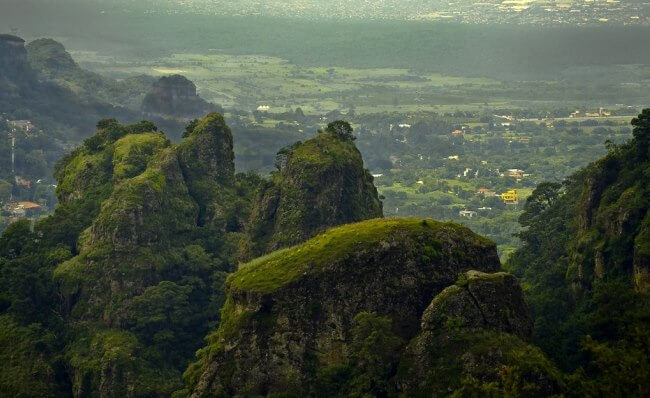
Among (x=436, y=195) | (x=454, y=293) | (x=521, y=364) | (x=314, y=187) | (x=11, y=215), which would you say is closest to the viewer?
(x=521, y=364)

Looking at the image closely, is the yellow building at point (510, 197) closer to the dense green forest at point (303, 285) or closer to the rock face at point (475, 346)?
the dense green forest at point (303, 285)

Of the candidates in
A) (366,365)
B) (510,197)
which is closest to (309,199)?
(366,365)

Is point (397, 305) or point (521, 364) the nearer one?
point (521, 364)

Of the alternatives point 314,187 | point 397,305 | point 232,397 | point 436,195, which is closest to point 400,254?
point 397,305

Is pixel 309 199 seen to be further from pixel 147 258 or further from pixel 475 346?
pixel 475 346

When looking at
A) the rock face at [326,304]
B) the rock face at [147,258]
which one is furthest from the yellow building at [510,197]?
the rock face at [326,304]

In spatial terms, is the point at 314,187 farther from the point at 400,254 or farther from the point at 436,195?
the point at 436,195
